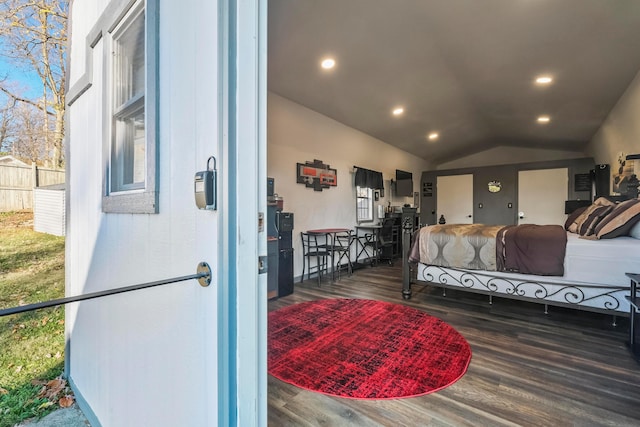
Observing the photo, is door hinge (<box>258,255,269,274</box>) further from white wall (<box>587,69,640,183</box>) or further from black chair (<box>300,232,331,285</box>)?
white wall (<box>587,69,640,183</box>)

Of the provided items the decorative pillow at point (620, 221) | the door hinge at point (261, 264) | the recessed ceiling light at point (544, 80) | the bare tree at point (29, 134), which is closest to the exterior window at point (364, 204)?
the recessed ceiling light at point (544, 80)

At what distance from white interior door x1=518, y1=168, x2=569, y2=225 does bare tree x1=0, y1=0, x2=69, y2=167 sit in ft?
29.7

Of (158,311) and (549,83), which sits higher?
(549,83)

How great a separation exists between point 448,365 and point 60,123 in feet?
10.7

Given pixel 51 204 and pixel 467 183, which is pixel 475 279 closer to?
pixel 51 204

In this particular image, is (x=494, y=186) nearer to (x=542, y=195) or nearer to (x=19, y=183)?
(x=542, y=195)

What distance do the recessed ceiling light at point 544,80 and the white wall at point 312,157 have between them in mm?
2951

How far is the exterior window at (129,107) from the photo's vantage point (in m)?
1.35

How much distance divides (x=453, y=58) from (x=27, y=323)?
5.25m

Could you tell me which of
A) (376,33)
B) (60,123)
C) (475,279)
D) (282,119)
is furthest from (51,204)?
(475,279)

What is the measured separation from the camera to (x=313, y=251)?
480cm

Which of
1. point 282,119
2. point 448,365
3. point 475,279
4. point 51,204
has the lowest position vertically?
point 448,365

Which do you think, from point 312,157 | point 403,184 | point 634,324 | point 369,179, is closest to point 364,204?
point 369,179

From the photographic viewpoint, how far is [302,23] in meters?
2.91
